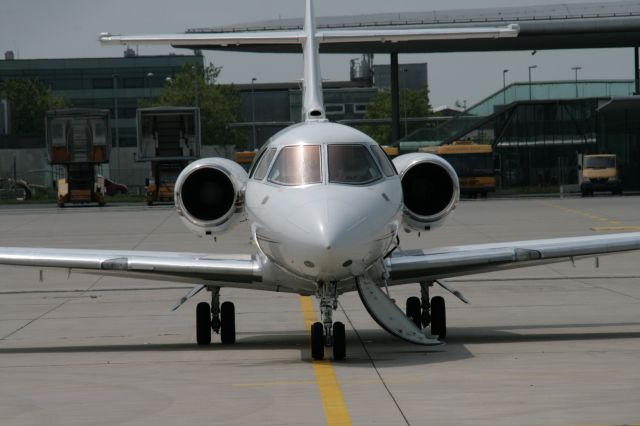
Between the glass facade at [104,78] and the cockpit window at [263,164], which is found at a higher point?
the glass facade at [104,78]

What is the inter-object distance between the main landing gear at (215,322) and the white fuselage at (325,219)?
64.3 inches

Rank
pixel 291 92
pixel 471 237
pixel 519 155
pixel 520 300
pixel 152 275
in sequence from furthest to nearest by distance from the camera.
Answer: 1. pixel 291 92
2. pixel 519 155
3. pixel 471 237
4. pixel 520 300
5. pixel 152 275

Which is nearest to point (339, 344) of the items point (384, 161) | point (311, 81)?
point (384, 161)

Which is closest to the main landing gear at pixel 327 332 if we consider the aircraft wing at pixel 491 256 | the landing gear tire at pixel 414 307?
the aircraft wing at pixel 491 256

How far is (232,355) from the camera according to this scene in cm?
1438

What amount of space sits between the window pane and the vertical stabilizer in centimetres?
214

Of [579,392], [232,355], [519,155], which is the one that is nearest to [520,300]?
[232,355]

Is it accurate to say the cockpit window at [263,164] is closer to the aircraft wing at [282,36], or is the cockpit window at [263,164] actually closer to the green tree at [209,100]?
the aircraft wing at [282,36]

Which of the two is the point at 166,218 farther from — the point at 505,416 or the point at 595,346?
the point at 505,416

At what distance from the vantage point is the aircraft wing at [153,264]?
14.5m

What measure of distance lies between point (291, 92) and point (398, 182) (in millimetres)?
119766

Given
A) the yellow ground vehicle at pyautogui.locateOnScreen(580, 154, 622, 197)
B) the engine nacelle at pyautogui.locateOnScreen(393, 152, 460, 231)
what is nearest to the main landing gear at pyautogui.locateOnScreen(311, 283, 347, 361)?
the engine nacelle at pyautogui.locateOnScreen(393, 152, 460, 231)

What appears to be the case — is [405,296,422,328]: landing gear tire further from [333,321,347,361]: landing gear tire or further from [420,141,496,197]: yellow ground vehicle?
[420,141,496,197]: yellow ground vehicle

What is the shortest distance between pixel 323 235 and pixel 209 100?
328ft
